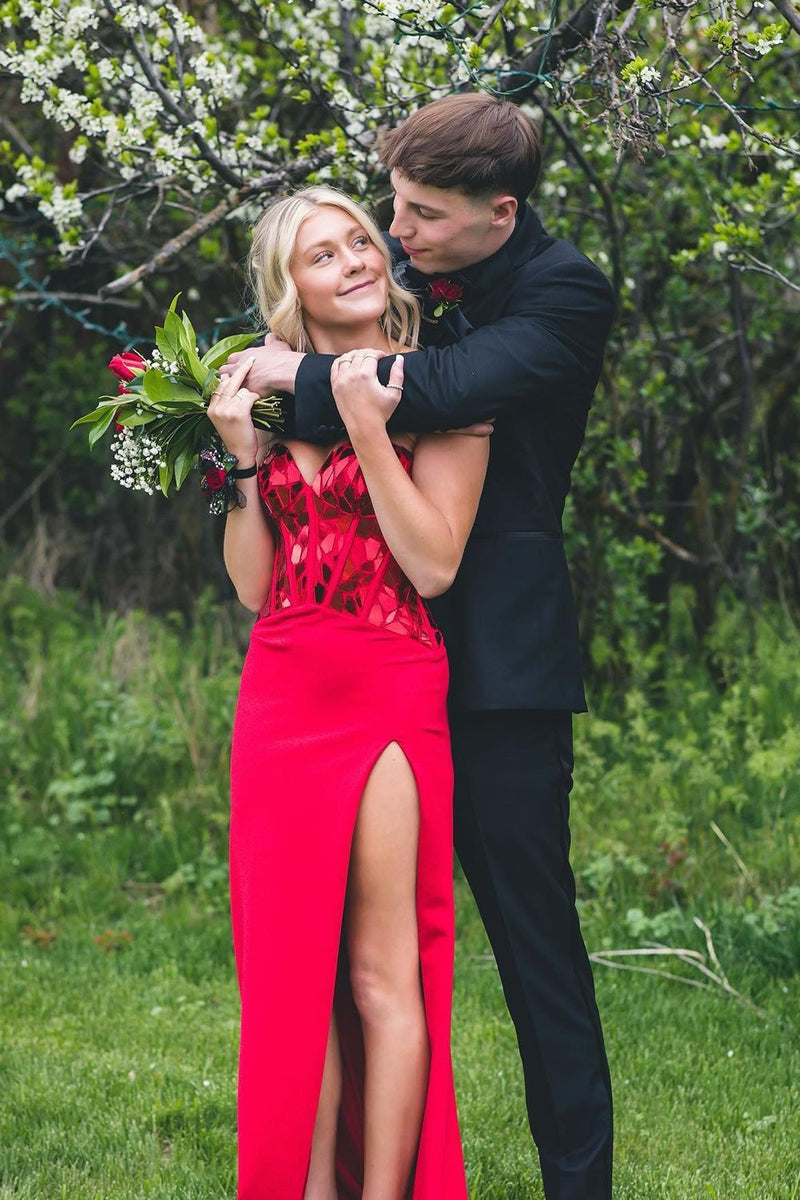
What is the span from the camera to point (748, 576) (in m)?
6.65

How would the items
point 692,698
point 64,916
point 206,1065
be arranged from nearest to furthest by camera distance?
point 206,1065 → point 64,916 → point 692,698

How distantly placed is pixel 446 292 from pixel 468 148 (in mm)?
302

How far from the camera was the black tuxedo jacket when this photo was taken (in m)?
2.64

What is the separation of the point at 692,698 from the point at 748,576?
110cm

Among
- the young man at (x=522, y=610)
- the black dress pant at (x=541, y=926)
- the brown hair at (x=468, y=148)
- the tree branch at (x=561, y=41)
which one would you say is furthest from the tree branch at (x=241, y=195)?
the black dress pant at (x=541, y=926)

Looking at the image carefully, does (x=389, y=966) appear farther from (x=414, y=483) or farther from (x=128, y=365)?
(x=128, y=365)

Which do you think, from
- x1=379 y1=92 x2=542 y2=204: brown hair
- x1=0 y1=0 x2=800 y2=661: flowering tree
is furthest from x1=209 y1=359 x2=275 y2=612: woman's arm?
x1=0 y1=0 x2=800 y2=661: flowering tree

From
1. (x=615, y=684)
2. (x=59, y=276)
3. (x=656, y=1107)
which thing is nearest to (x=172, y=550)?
(x=59, y=276)

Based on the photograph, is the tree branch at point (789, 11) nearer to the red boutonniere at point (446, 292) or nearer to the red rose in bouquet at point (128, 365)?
the red boutonniere at point (446, 292)

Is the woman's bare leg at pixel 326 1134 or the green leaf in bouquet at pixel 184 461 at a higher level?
the green leaf in bouquet at pixel 184 461

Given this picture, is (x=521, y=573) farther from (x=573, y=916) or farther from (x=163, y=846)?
(x=163, y=846)

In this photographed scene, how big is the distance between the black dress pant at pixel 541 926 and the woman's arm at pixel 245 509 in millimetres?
493

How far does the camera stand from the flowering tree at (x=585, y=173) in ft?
12.5

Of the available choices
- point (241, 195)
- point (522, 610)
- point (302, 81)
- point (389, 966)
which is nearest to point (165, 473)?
point (522, 610)
